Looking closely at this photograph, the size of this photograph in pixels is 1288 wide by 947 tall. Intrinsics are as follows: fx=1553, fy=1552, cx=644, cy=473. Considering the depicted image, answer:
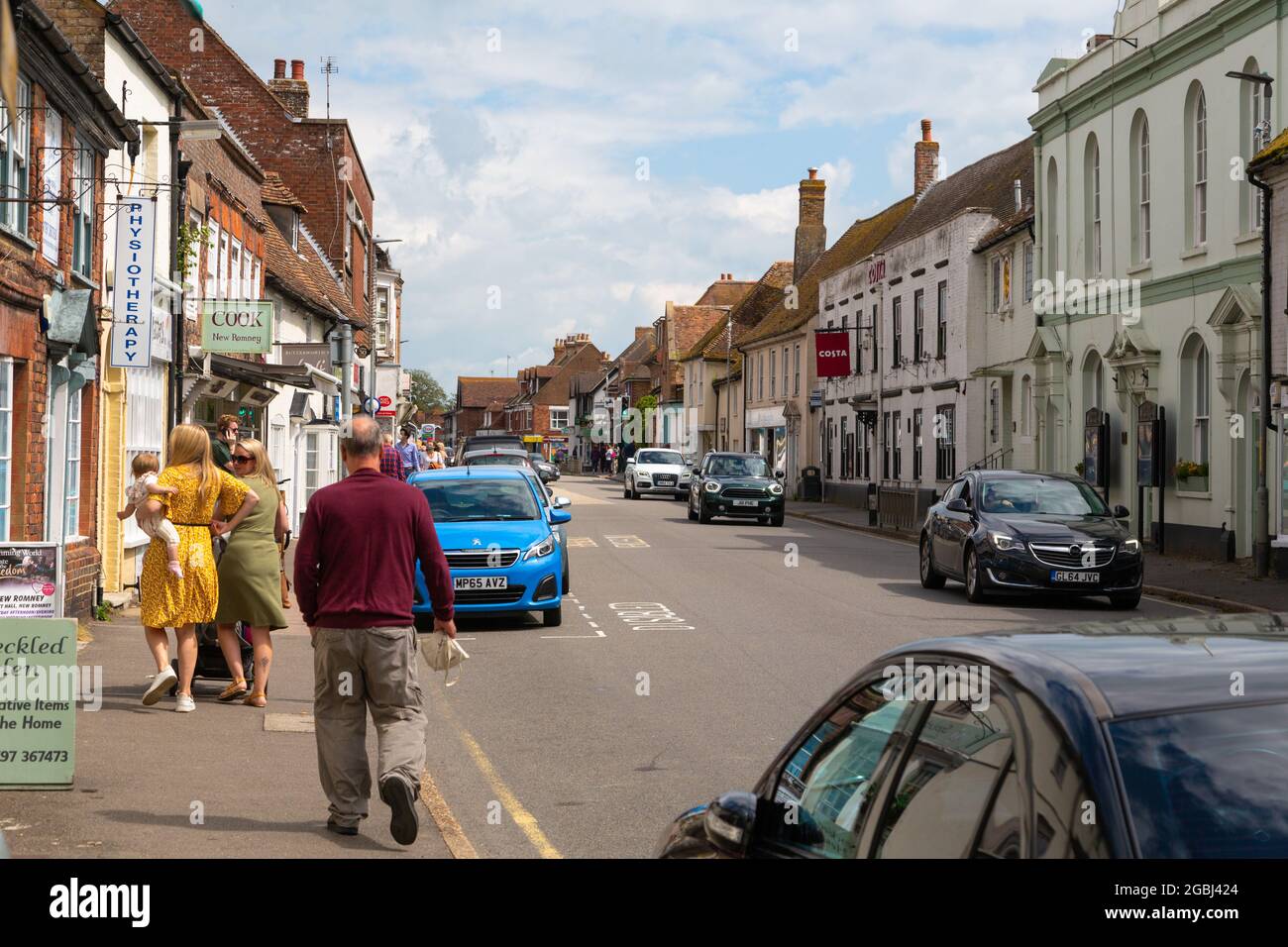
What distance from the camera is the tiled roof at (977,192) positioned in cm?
4175

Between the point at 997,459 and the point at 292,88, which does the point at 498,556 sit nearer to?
the point at 997,459

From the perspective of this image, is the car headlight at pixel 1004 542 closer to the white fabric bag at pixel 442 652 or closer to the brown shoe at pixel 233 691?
the brown shoe at pixel 233 691

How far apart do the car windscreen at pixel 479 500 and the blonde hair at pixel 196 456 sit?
5.82 m

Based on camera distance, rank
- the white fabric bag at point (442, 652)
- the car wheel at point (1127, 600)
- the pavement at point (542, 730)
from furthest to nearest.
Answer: the car wheel at point (1127, 600) < the white fabric bag at point (442, 652) < the pavement at point (542, 730)

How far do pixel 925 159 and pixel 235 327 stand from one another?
38.2 m

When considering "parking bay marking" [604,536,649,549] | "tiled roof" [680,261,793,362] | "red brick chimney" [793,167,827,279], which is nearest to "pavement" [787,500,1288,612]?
"parking bay marking" [604,536,649,549]

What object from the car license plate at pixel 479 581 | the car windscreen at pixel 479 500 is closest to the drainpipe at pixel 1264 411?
the car windscreen at pixel 479 500

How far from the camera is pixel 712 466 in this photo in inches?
1522

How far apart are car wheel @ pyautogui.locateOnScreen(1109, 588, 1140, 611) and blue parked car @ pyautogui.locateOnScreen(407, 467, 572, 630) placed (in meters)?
6.68

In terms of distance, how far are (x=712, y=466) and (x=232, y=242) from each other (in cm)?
1535

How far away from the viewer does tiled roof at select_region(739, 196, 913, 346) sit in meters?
57.7
